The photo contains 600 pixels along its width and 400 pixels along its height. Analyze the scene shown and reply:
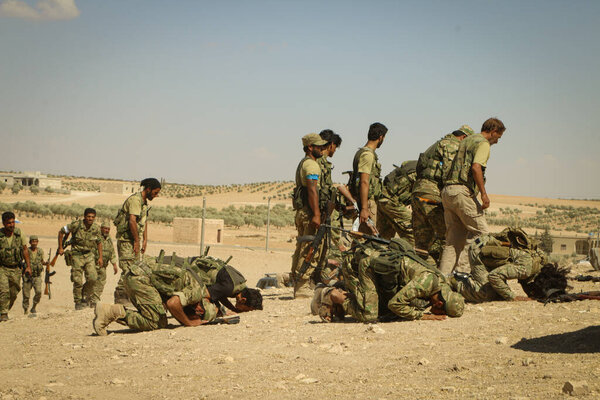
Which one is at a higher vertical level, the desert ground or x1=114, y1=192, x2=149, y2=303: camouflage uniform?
x1=114, y1=192, x2=149, y2=303: camouflage uniform

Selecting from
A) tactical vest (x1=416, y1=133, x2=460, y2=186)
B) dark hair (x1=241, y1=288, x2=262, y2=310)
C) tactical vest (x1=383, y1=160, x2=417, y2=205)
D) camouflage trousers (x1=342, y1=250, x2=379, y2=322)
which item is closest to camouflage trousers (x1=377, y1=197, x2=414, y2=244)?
tactical vest (x1=383, y1=160, x2=417, y2=205)

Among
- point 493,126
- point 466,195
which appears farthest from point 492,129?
point 466,195

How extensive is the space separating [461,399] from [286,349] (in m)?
2.14

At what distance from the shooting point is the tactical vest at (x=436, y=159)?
8430 mm

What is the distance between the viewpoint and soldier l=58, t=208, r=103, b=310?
452 inches

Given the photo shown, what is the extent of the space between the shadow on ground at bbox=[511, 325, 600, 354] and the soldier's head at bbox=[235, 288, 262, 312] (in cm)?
360

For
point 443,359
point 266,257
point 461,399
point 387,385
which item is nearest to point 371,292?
point 443,359

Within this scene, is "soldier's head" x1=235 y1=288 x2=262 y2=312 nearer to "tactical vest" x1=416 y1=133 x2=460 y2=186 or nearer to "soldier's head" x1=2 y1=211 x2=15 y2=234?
"tactical vest" x1=416 y1=133 x2=460 y2=186

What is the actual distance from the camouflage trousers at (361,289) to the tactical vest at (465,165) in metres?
1.71

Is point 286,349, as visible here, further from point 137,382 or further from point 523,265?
point 523,265

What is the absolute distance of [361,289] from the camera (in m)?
6.67

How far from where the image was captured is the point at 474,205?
301 inches

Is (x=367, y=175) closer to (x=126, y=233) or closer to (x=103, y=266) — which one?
(x=126, y=233)

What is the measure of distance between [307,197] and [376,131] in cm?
121
